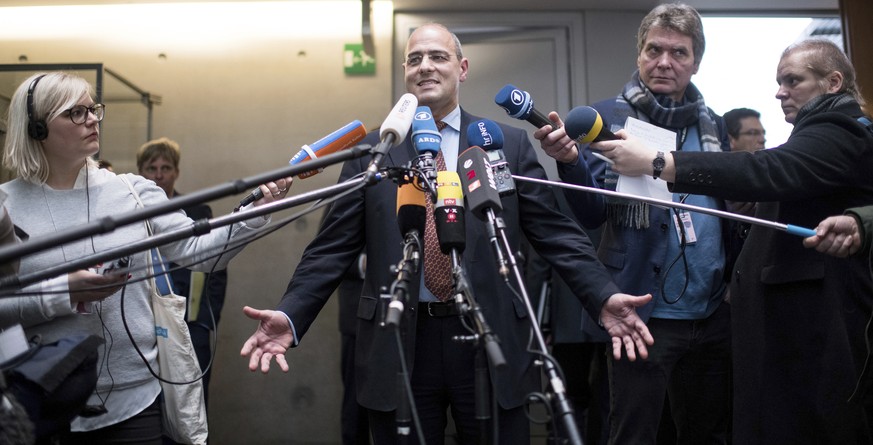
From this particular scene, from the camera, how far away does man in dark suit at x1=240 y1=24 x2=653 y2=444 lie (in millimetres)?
2131

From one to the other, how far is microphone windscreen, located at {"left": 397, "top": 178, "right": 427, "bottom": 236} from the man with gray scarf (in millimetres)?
610

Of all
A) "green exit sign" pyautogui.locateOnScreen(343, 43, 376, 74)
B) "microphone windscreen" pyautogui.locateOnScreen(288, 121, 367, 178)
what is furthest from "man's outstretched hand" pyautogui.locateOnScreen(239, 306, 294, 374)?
"green exit sign" pyautogui.locateOnScreen(343, 43, 376, 74)

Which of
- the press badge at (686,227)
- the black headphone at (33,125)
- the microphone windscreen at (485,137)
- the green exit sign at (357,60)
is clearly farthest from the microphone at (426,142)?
the green exit sign at (357,60)

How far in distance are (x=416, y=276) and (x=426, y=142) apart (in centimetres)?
36

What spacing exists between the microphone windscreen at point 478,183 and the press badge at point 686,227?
89cm

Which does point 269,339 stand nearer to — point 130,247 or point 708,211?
point 130,247

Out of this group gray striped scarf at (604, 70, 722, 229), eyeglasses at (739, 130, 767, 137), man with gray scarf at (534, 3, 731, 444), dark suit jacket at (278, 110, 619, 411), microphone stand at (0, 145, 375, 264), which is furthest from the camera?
eyeglasses at (739, 130, 767, 137)

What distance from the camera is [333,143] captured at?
83.4 inches

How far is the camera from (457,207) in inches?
70.3

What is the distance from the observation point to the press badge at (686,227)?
258cm

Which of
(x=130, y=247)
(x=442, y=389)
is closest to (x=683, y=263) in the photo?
(x=442, y=389)

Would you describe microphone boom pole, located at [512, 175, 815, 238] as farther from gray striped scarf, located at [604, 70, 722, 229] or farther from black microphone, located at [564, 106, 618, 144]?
gray striped scarf, located at [604, 70, 722, 229]

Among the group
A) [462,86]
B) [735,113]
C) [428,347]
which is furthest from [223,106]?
[428,347]

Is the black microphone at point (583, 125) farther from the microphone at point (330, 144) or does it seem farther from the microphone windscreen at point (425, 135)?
the microphone at point (330, 144)
